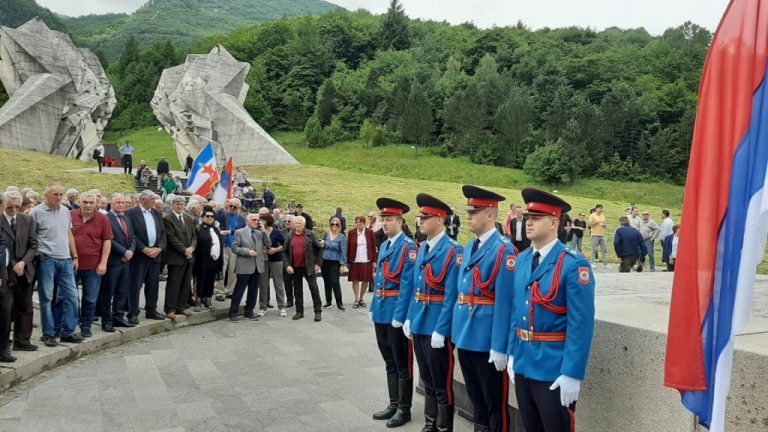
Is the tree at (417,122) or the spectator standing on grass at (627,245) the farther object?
the tree at (417,122)

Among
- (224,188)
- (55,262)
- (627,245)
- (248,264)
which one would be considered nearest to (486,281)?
(55,262)

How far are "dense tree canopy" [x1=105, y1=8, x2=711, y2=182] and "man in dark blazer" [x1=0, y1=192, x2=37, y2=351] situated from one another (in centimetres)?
5037

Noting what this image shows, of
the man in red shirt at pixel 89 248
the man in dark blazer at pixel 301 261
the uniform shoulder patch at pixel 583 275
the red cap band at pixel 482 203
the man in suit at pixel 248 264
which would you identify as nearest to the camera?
the uniform shoulder patch at pixel 583 275

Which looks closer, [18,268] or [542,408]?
[542,408]

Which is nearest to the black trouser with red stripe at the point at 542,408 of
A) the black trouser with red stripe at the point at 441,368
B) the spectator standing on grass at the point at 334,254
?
the black trouser with red stripe at the point at 441,368

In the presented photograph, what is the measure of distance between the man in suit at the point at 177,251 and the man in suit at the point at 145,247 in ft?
0.56

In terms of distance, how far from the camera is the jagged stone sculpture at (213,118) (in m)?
36.0

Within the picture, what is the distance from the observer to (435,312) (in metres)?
4.77

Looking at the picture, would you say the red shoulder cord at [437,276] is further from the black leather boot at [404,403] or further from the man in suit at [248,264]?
the man in suit at [248,264]

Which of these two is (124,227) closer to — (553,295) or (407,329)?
(407,329)

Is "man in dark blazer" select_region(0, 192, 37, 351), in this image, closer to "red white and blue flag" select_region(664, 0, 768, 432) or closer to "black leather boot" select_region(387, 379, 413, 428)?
"black leather boot" select_region(387, 379, 413, 428)

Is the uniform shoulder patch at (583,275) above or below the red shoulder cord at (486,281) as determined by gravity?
above

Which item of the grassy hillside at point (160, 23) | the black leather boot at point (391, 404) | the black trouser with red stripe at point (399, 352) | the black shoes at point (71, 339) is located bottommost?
the black shoes at point (71, 339)

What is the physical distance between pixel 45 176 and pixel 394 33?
85079mm
